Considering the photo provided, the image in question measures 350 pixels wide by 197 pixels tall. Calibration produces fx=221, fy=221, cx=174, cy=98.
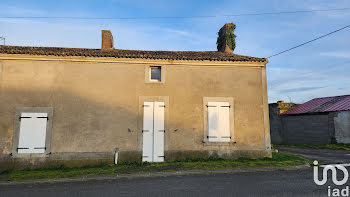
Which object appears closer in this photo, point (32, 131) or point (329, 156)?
point (32, 131)

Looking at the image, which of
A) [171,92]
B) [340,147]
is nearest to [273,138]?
[340,147]

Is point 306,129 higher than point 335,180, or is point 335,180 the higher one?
point 306,129

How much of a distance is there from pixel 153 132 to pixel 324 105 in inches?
674

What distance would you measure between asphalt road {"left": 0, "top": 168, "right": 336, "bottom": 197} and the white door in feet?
7.42

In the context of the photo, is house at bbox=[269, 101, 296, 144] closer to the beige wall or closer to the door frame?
the beige wall

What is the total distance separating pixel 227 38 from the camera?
13688 millimetres

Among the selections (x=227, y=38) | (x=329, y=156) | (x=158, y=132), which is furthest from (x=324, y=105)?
(x=158, y=132)

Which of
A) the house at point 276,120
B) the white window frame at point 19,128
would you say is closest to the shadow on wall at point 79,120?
the white window frame at point 19,128

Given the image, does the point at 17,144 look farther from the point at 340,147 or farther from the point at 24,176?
the point at 340,147

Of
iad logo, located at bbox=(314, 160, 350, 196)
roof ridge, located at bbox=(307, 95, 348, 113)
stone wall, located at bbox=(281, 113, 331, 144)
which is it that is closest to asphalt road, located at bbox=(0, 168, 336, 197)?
iad logo, located at bbox=(314, 160, 350, 196)

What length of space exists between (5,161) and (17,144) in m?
0.79

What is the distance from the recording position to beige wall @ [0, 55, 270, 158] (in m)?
9.42

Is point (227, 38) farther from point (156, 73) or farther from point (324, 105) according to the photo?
point (324, 105)

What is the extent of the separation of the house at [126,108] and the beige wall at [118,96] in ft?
0.13
